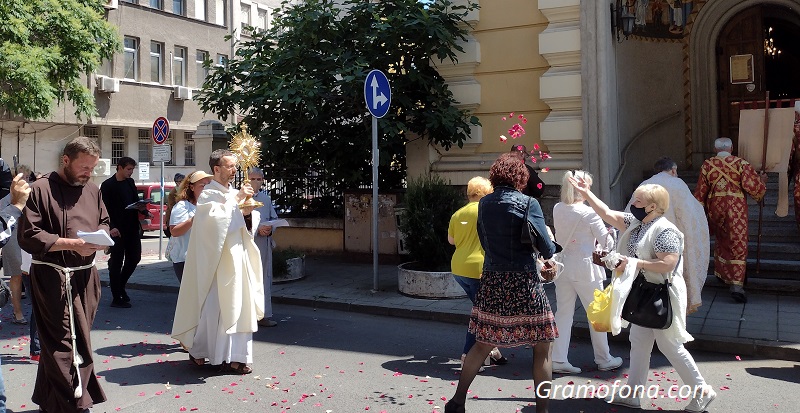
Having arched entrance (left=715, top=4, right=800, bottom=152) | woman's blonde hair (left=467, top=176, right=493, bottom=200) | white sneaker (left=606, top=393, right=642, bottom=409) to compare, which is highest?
arched entrance (left=715, top=4, right=800, bottom=152)

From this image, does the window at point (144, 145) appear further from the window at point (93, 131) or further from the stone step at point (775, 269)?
the stone step at point (775, 269)

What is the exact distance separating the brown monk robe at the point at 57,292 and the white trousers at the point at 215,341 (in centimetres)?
146

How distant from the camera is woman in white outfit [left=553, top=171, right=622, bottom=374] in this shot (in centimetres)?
613

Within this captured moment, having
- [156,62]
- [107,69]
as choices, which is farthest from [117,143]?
[156,62]

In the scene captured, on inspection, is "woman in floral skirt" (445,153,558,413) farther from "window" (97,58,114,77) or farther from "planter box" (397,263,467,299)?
"window" (97,58,114,77)

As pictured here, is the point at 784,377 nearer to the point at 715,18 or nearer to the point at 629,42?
the point at 629,42

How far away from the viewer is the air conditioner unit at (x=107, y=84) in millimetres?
30203

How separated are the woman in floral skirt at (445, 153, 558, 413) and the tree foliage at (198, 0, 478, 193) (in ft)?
20.1

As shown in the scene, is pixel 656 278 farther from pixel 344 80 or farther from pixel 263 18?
pixel 263 18

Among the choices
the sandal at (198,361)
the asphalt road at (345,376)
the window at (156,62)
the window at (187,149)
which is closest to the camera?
the asphalt road at (345,376)

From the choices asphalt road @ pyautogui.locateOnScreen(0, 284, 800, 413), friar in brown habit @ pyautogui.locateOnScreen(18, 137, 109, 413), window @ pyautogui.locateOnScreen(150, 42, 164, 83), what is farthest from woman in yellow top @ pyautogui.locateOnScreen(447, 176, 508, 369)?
window @ pyautogui.locateOnScreen(150, 42, 164, 83)

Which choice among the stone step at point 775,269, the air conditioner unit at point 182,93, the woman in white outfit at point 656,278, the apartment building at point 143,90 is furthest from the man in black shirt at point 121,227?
the air conditioner unit at point 182,93

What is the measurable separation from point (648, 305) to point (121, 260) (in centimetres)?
701

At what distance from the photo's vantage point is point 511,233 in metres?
4.82
